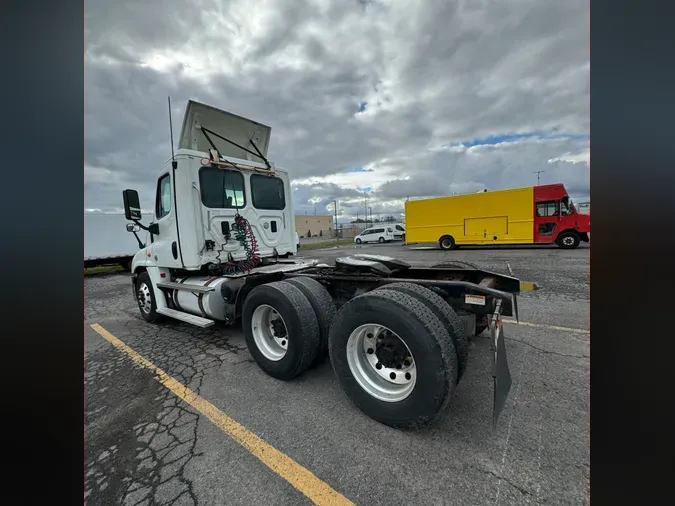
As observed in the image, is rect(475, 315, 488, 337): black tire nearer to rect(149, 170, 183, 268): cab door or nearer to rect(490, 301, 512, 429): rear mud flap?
rect(490, 301, 512, 429): rear mud flap

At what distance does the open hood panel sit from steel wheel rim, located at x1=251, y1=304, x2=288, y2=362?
3156mm

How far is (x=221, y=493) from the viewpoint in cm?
207

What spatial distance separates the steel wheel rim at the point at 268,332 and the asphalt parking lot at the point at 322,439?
31 cm

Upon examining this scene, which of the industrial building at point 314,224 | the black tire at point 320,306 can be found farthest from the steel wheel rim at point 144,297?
the industrial building at point 314,224

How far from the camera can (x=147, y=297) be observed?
6105 millimetres

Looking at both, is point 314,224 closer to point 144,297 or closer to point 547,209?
point 547,209

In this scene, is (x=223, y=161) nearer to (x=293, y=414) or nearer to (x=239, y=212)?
(x=239, y=212)

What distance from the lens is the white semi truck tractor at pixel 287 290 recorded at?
2.54 m

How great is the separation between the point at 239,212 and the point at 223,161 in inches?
34.4

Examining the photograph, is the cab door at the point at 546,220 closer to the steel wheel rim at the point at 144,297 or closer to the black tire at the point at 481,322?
the black tire at the point at 481,322

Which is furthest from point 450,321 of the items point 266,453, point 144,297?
point 144,297

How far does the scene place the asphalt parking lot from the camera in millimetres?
2059

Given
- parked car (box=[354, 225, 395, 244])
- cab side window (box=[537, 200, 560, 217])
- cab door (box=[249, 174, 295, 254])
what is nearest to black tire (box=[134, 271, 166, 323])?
cab door (box=[249, 174, 295, 254])
